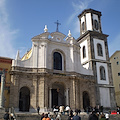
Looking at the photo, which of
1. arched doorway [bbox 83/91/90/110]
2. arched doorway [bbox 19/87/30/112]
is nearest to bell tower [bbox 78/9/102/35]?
arched doorway [bbox 83/91/90/110]

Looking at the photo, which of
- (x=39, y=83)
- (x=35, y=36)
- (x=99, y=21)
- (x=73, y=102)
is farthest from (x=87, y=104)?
(x=99, y=21)

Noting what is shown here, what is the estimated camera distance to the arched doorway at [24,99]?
29.6 m

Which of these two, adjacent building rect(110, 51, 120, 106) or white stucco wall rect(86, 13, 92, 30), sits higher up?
white stucco wall rect(86, 13, 92, 30)

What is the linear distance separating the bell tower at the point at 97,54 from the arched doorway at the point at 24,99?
1255 centimetres

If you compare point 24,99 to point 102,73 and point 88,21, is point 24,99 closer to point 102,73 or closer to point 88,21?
point 102,73

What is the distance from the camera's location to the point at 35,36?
101ft

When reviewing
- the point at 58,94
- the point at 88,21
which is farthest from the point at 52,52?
the point at 88,21

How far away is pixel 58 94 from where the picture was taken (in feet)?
104

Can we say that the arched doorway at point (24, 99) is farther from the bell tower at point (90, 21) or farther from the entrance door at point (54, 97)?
the bell tower at point (90, 21)

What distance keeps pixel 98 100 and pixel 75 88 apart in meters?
6.41

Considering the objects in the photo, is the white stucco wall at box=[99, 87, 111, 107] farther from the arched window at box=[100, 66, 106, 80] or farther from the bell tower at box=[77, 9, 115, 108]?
the arched window at box=[100, 66, 106, 80]

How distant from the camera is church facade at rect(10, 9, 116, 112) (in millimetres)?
27609

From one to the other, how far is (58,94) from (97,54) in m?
11.9

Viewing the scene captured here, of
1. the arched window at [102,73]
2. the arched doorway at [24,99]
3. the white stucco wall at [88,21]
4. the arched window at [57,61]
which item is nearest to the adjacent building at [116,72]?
the arched window at [102,73]
